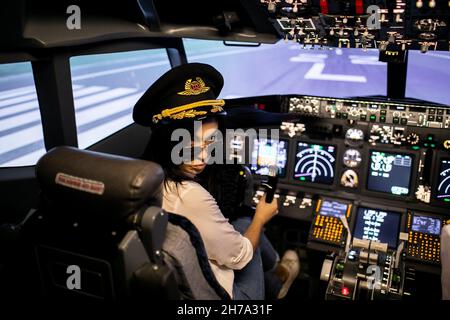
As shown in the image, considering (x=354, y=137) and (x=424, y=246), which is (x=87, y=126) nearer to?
(x=354, y=137)

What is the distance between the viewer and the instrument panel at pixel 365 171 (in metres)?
2.29

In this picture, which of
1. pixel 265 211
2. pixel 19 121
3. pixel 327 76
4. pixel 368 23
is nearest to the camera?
pixel 265 211

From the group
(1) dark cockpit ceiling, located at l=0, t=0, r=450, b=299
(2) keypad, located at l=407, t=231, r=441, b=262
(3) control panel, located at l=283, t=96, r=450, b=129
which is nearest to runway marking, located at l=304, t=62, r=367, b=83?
(1) dark cockpit ceiling, located at l=0, t=0, r=450, b=299

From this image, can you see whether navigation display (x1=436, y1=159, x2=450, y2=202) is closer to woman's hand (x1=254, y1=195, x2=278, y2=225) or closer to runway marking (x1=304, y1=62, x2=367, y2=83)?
woman's hand (x1=254, y1=195, x2=278, y2=225)

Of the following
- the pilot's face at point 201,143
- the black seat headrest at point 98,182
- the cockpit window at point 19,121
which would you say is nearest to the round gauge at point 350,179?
the pilot's face at point 201,143

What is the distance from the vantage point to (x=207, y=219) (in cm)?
135

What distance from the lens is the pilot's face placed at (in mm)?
1387

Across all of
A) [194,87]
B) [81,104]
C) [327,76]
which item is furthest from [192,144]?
[327,76]

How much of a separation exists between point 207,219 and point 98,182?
1.64 ft

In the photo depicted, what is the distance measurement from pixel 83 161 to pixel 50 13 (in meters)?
1.19

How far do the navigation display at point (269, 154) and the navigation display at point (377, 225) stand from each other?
0.62 m

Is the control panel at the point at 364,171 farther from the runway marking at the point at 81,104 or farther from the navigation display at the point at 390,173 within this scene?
the runway marking at the point at 81,104

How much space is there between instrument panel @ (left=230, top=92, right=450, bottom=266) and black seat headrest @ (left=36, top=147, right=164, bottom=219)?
1707 mm
